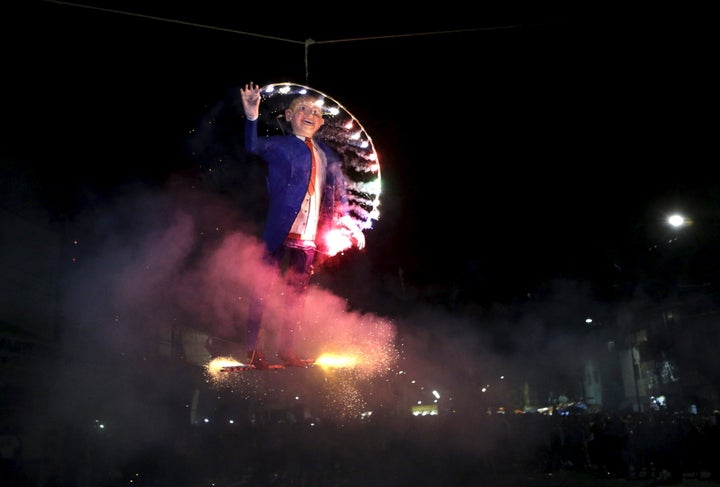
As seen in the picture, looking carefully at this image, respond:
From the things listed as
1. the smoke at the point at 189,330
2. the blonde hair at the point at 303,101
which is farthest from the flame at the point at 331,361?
the blonde hair at the point at 303,101

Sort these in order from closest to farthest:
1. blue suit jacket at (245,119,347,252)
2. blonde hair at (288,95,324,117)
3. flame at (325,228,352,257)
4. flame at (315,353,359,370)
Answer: blue suit jacket at (245,119,347,252) < blonde hair at (288,95,324,117) < flame at (325,228,352,257) < flame at (315,353,359,370)

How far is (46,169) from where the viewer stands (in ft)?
36.5

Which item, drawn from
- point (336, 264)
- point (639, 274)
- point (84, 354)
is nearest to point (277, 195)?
point (336, 264)

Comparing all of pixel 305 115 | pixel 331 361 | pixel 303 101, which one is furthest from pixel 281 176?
pixel 331 361

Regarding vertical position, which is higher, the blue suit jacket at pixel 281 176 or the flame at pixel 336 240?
the blue suit jacket at pixel 281 176

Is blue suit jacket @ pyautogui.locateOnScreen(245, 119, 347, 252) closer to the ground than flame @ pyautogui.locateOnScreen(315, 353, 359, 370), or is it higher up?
higher up

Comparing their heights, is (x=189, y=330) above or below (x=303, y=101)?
below

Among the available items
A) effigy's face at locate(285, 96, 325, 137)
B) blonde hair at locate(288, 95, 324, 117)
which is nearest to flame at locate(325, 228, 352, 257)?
effigy's face at locate(285, 96, 325, 137)

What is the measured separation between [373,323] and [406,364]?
193 inches

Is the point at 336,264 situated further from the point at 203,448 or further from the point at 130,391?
the point at 130,391

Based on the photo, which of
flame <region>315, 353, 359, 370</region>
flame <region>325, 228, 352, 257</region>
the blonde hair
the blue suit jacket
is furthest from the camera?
flame <region>315, 353, 359, 370</region>

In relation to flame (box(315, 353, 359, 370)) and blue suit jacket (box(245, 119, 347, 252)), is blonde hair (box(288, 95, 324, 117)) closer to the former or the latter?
blue suit jacket (box(245, 119, 347, 252))

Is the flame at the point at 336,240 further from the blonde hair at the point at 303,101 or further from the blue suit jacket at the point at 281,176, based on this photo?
the blonde hair at the point at 303,101

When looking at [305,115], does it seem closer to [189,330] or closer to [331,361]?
[331,361]
